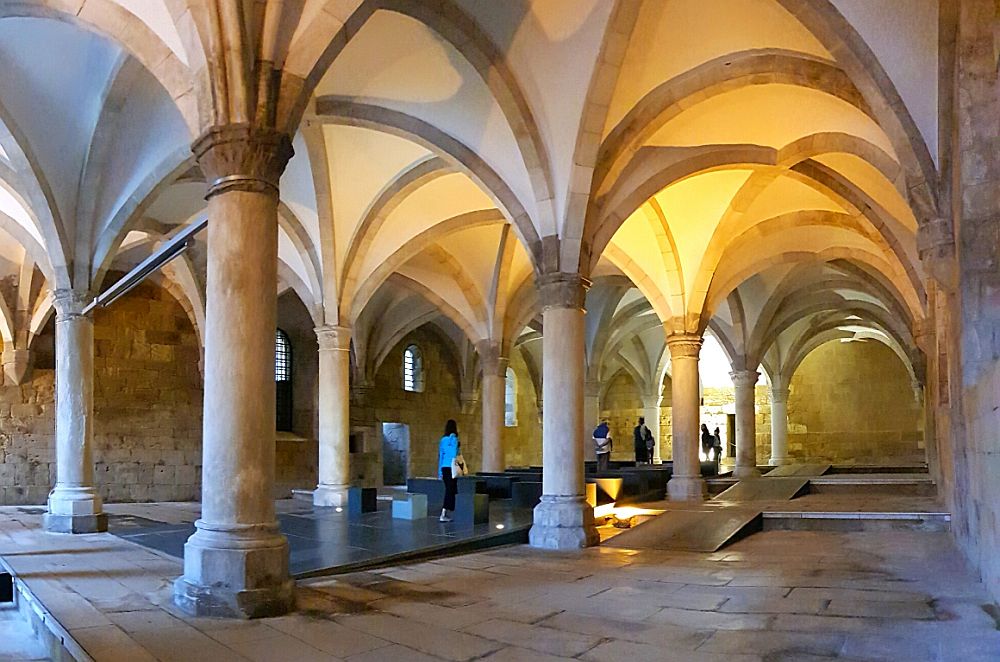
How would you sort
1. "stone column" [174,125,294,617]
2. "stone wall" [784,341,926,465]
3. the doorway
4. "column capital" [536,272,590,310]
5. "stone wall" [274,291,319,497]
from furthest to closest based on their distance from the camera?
"stone wall" [784,341,926,465] → the doorway → "stone wall" [274,291,319,497] → "column capital" [536,272,590,310] → "stone column" [174,125,294,617]

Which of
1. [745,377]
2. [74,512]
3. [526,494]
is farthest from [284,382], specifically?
[745,377]

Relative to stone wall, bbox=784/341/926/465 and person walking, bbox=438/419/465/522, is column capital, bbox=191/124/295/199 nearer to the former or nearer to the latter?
person walking, bbox=438/419/465/522

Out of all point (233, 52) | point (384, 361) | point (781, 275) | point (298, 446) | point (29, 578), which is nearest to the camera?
point (233, 52)

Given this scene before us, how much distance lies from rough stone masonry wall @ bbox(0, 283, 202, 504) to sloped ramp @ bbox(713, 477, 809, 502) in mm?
11576

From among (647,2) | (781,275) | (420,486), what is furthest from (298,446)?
(647,2)

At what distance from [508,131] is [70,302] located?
5864mm

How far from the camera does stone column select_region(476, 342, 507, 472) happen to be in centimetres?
1655

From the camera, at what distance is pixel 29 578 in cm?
647

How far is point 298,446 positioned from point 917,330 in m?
14.2

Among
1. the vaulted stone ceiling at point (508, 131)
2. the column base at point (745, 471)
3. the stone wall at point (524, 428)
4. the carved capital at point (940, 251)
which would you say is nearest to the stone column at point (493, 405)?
the vaulted stone ceiling at point (508, 131)

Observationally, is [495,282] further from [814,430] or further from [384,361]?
[814,430]

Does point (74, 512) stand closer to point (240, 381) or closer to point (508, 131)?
point (240, 381)

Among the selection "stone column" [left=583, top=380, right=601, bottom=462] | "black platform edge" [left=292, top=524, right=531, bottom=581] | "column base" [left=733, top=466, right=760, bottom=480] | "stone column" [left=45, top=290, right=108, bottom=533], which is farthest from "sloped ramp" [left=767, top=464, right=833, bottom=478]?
"stone column" [left=45, top=290, right=108, bottom=533]

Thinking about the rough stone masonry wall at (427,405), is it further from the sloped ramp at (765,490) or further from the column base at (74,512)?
the column base at (74,512)
